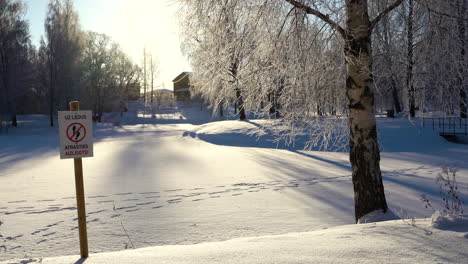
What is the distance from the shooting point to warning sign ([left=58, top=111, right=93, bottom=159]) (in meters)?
3.67

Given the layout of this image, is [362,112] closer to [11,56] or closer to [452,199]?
[452,199]

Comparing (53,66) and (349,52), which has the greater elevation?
(53,66)

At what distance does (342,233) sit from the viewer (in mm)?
4039

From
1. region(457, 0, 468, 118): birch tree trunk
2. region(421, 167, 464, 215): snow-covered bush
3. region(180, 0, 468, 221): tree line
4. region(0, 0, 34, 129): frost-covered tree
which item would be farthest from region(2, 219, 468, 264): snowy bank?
region(0, 0, 34, 129): frost-covered tree

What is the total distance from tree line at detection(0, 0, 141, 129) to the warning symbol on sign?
31567mm

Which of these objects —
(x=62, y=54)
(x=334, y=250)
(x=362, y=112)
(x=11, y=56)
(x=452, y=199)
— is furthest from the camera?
(x=62, y=54)

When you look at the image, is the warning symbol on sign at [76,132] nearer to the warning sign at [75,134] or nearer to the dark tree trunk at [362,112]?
the warning sign at [75,134]

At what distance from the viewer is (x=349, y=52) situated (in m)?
5.17

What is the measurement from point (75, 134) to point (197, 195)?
15.7 ft

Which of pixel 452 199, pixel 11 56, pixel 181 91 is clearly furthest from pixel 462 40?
pixel 181 91

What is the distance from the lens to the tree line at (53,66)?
31.6m

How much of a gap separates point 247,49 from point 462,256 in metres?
3.92

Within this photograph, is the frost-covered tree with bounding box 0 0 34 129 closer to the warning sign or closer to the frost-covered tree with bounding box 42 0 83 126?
the frost-covered tree with bounding box 42 0 83 126

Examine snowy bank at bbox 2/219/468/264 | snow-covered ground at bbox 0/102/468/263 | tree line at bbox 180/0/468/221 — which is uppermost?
tree line at bbox 180/0/468/221
